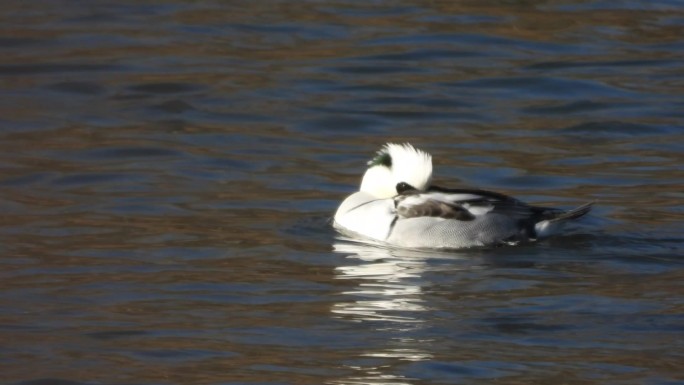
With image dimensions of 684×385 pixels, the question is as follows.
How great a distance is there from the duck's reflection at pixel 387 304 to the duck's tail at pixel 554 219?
0.59 meters

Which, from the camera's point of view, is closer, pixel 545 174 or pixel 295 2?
pixel 545 174

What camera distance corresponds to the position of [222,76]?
15195 mm

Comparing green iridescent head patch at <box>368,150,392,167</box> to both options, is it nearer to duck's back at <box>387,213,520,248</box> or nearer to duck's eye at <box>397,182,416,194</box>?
duck's eye at <box>397,182,416,194</box>

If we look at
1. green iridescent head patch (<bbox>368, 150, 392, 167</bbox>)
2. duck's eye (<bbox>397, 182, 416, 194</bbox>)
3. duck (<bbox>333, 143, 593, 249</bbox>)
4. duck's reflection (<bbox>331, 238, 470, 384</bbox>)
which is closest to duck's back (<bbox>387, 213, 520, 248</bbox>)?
duck (<bbox>333, 143, 593, 249</bbox>)

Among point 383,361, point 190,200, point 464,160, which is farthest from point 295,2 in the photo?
point 383,361

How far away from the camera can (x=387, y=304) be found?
27.3 feet

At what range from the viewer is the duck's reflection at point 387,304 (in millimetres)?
7242

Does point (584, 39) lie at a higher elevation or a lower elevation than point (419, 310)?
higher

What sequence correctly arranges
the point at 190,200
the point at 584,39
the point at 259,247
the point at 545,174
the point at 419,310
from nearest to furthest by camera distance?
1. the point at 419,310
2. the point at 259,247
3. the point at 190,200
4. the point at 545,174
5. the point at 584,39

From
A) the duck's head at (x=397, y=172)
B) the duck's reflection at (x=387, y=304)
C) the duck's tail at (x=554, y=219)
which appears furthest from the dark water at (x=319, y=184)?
the duck's head at (x=397, y=172)

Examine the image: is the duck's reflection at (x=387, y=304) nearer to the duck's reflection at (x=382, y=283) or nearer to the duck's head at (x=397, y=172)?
the duck's reflection at (x=382, y=283)

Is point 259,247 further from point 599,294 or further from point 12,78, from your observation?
point 12,78

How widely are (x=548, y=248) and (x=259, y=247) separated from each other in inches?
70.7

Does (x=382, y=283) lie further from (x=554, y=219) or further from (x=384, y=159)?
(x=384, y=159)
